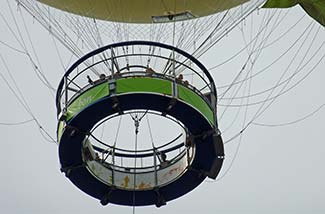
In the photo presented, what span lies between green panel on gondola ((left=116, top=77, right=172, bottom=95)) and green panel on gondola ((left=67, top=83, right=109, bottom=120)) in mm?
276

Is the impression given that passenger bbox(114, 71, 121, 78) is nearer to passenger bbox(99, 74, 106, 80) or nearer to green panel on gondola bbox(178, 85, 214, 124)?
passenger bbox(99, 74, 106, 80)

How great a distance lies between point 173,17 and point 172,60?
9.33ft

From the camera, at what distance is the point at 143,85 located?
1492 centimetres

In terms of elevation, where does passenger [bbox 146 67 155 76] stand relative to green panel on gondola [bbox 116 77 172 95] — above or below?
above

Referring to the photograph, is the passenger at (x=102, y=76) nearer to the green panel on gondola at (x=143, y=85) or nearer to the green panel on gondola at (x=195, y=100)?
the green panel on gondola at (x=143, y=85)

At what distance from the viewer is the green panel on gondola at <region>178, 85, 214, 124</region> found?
1514 cm

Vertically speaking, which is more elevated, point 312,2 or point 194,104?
point 312,2

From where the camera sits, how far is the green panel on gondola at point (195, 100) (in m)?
15.1

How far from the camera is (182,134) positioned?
53.6 feet

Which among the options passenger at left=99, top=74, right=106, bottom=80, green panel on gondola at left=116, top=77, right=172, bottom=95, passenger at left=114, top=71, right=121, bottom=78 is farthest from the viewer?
passenger at left=99, top=74, right=106, bottom=80

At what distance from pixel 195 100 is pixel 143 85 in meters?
1.00

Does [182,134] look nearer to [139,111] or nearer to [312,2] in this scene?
[139,111]

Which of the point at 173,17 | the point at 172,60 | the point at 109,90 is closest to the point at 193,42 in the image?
the point at 173,17

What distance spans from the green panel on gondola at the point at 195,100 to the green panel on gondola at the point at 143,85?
0.25 meters
